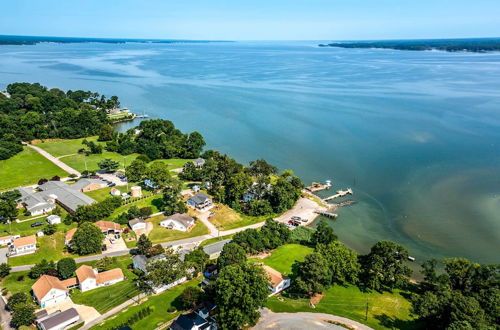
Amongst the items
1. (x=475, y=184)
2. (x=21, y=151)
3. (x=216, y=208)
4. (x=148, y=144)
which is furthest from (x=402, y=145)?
(x=21, y=151)

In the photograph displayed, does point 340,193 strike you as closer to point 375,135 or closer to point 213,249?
point 213,249

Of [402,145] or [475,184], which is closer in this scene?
[475,184]

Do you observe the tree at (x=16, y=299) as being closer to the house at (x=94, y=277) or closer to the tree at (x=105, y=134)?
the house at (x=94, y=277)

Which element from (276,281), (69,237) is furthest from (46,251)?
(276,281)

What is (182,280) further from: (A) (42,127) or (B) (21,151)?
(A) (42,127)

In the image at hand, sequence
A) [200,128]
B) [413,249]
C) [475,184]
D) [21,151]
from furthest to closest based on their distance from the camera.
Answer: [200,128] → [21,151] → [475,184] → [413,249]

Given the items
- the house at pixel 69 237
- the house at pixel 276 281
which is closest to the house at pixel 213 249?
the house at pixel 276 281
